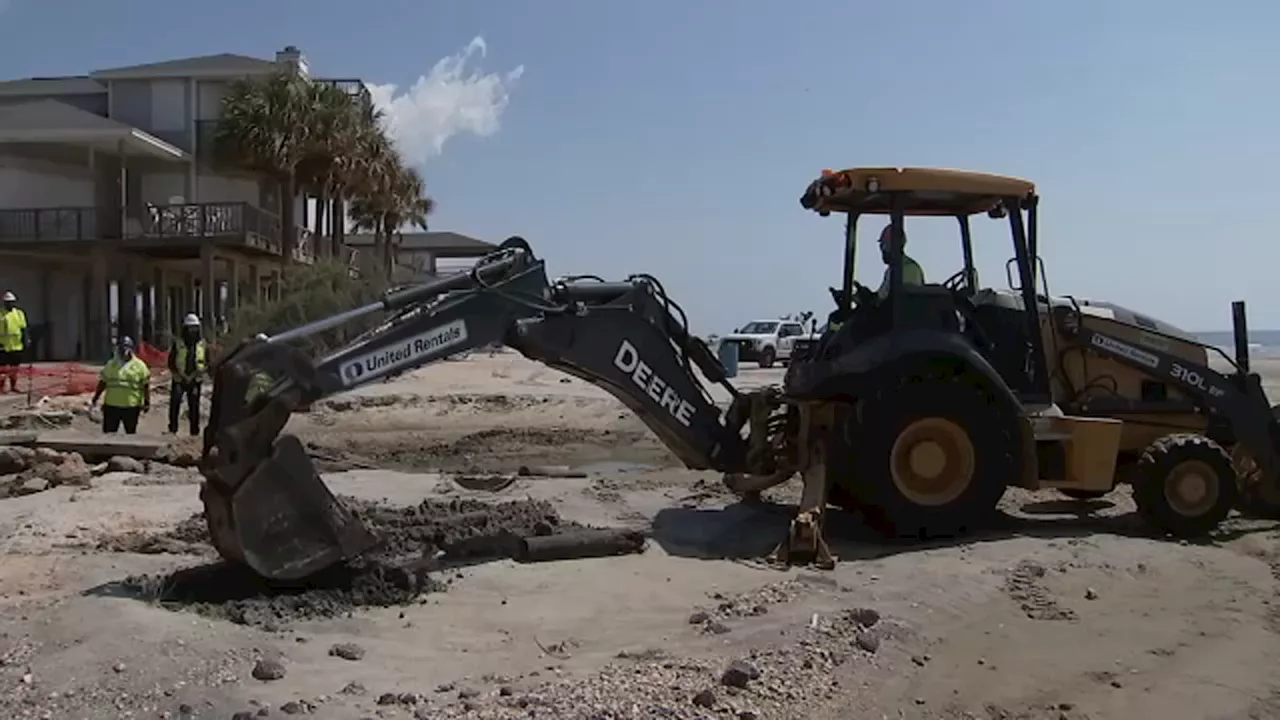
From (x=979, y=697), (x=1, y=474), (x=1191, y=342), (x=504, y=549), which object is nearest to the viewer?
(x=979, y=697)

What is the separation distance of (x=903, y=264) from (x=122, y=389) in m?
10.4

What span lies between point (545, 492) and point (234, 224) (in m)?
24.8

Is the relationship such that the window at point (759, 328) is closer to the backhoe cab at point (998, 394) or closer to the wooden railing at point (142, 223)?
Result: the wooden railing at point (142, 223)

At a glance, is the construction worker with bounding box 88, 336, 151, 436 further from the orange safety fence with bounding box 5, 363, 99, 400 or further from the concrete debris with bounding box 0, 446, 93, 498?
the orange safety fence with bounding box 5, 363, 99, 400

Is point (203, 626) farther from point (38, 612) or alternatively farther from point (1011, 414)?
point (1011, 414)

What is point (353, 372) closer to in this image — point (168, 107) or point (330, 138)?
point (330, 138)

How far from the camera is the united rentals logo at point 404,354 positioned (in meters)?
8.16

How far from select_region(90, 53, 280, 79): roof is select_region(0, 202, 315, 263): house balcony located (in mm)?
5185

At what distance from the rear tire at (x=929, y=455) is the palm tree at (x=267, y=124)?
29.9 m

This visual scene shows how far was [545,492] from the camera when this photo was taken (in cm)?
1271

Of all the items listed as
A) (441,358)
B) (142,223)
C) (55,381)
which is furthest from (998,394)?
(142,223)

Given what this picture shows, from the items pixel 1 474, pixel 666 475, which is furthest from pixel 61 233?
pixel 666 475

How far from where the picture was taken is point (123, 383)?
16.3 metres

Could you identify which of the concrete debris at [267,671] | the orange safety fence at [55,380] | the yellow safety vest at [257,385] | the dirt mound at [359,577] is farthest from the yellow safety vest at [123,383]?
the concrete debris at [267,671]
